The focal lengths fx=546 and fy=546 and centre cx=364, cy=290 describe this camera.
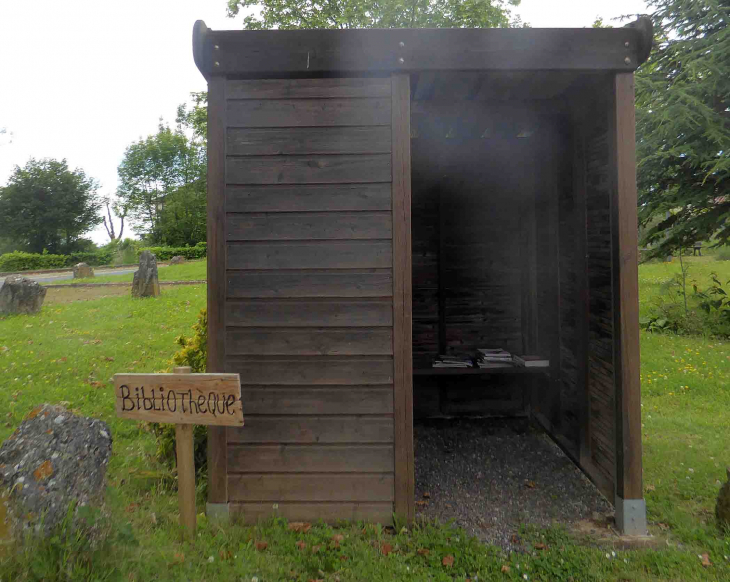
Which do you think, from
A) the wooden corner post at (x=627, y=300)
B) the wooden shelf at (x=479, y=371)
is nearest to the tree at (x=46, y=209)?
the wooden shelf at (x=479, y=371)

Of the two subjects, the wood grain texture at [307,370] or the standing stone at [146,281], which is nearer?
the wood grain texture at [307,370]

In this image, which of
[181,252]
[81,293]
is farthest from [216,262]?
[181,252]

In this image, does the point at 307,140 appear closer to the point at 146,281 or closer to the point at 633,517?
the point at 633,517

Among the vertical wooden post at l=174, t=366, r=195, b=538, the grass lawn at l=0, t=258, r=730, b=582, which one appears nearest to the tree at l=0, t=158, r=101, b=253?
the grass lawn at l=0, t=258, r=730, b=582

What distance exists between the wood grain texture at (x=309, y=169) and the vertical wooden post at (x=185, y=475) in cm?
125

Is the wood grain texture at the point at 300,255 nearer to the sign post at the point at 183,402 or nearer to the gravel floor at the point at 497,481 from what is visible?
the sign post at the point at 183,402

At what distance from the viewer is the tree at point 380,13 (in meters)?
16.4

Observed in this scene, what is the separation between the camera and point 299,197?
3.40 meters

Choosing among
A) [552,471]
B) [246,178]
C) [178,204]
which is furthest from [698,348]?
[178,204]

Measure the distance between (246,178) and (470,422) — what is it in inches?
143

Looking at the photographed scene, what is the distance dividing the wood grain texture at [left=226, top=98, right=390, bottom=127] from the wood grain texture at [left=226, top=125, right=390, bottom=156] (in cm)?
3

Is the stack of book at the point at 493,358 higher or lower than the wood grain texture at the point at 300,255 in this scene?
lower

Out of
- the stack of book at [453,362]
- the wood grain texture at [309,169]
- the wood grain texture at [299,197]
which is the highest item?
the wood grain texture at [309,169]

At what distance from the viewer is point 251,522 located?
3.39 m
